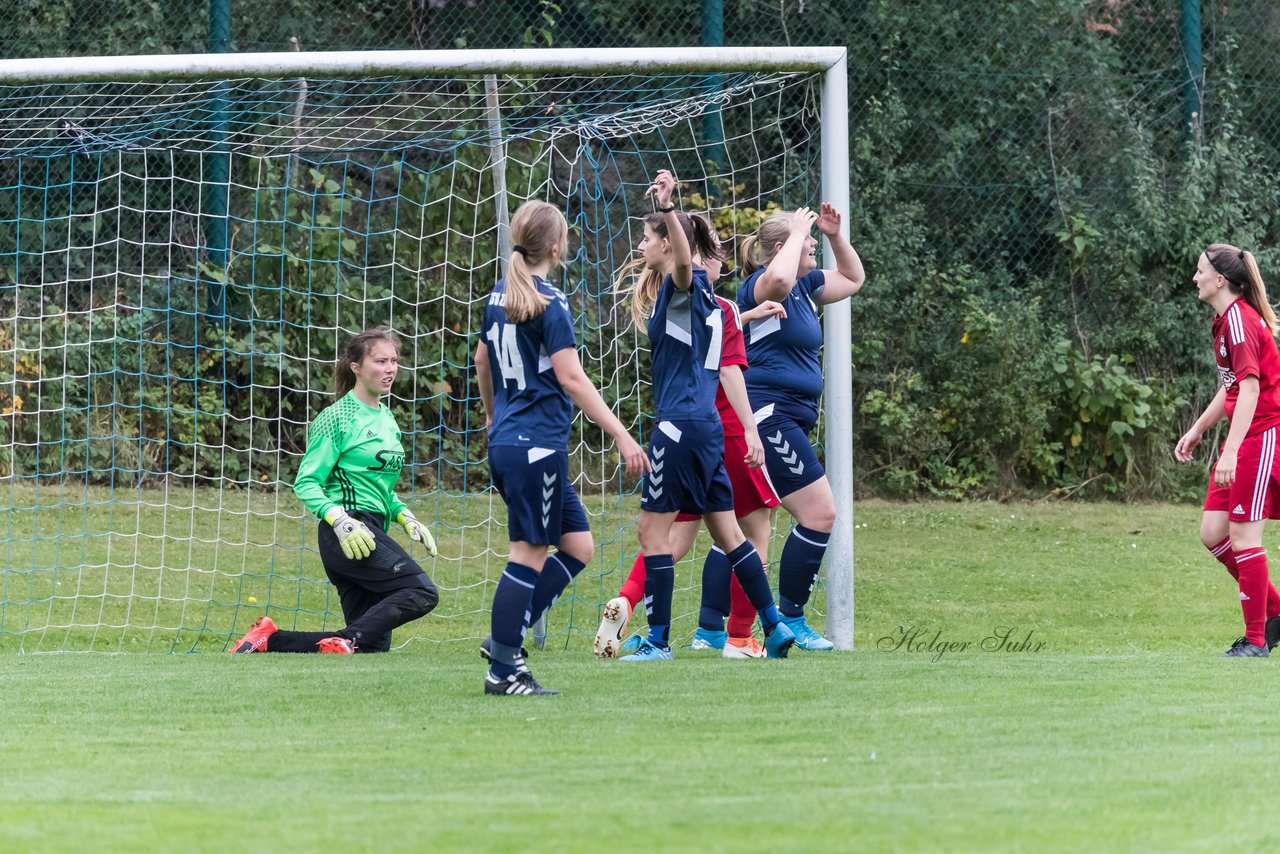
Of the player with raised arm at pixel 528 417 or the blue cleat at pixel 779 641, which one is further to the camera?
the blue cleat at pixel 779 641

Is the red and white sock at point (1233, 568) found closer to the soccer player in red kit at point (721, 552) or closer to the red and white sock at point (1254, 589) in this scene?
the red and white sock at point (1254, 589)

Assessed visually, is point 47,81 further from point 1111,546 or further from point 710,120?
point 1111,546

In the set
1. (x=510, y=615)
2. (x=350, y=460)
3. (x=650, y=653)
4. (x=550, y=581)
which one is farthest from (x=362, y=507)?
(x=510, y=615)

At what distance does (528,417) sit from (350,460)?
81.4 inches

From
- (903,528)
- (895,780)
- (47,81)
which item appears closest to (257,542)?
(47,81)

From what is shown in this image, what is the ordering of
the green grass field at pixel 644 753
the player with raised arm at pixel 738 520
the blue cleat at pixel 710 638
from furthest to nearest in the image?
the blue cleat at pixel 710 638
the player with raised arm at pixel 738 520
the green grass field at pixel 644 753

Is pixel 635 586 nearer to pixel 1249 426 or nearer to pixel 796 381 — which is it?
pixel 796 381

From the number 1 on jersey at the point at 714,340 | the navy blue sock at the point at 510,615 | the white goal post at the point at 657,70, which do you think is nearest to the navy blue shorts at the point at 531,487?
the navy blue sock at the point at 510,615

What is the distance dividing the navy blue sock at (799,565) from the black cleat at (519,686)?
1867mm

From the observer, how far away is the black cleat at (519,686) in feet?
17.2

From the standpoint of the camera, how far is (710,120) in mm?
11805

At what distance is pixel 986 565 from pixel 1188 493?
3.26 metres

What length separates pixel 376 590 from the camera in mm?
7105

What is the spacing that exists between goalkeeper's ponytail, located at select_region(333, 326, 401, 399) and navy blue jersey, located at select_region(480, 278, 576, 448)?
6.31 ft
